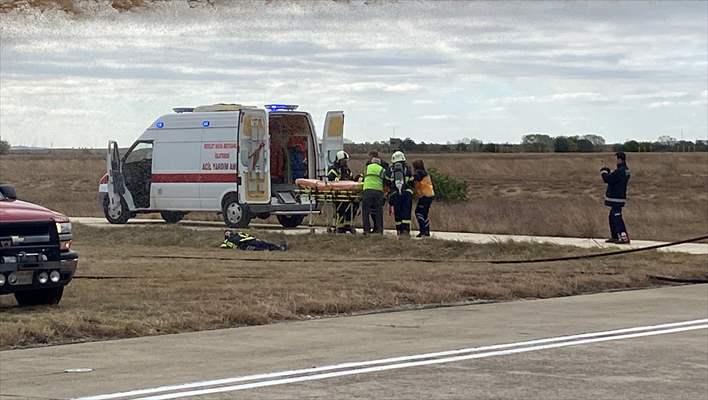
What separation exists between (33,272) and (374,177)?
40.1ft

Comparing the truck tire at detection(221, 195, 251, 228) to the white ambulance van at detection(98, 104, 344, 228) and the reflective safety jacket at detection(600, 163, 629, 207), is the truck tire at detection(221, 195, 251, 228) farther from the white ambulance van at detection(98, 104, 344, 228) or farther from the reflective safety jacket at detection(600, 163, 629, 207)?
the reflective safety jacket at detection(600, 163, 629, 207)

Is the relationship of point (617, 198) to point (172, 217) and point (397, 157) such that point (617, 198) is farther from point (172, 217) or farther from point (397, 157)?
point (172, 217)

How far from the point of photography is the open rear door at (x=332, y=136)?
29.1m

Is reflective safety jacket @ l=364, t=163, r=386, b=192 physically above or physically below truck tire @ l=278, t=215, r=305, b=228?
above

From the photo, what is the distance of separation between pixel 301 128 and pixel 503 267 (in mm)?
10081

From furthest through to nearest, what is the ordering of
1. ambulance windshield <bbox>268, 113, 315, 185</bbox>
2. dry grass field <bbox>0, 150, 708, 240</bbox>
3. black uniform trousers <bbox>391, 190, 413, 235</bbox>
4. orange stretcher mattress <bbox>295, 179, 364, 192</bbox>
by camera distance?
1. ambulance windshield <bbox>268, 113, 315, 185</bbox>
2. dry grass field <bbox>0, 150, 708, 240</bbox>
3. orange stretcher mattress <bbox>295, 179, 364, 192</bbox>
4. black uniform trousers <bbox>391, 190, 413, 235</bbox>

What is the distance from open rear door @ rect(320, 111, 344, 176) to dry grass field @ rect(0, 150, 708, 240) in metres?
2.92

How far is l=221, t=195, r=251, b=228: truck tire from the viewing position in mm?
28906

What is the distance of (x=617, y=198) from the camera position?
81.7 feet

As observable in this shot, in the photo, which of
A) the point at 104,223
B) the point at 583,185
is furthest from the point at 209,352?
the point at 583,185

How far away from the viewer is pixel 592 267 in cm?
2025

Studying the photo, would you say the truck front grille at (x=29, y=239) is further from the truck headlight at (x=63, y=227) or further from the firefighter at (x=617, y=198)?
the firefighter at (x=617, y=198)

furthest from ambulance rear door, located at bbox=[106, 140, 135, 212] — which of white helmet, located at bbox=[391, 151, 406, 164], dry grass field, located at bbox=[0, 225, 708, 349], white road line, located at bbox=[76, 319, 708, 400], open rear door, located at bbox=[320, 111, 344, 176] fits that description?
white road line, located at bbox=[76, 319, 708, 400]

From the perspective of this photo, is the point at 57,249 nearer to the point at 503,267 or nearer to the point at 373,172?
the point at 503,267
